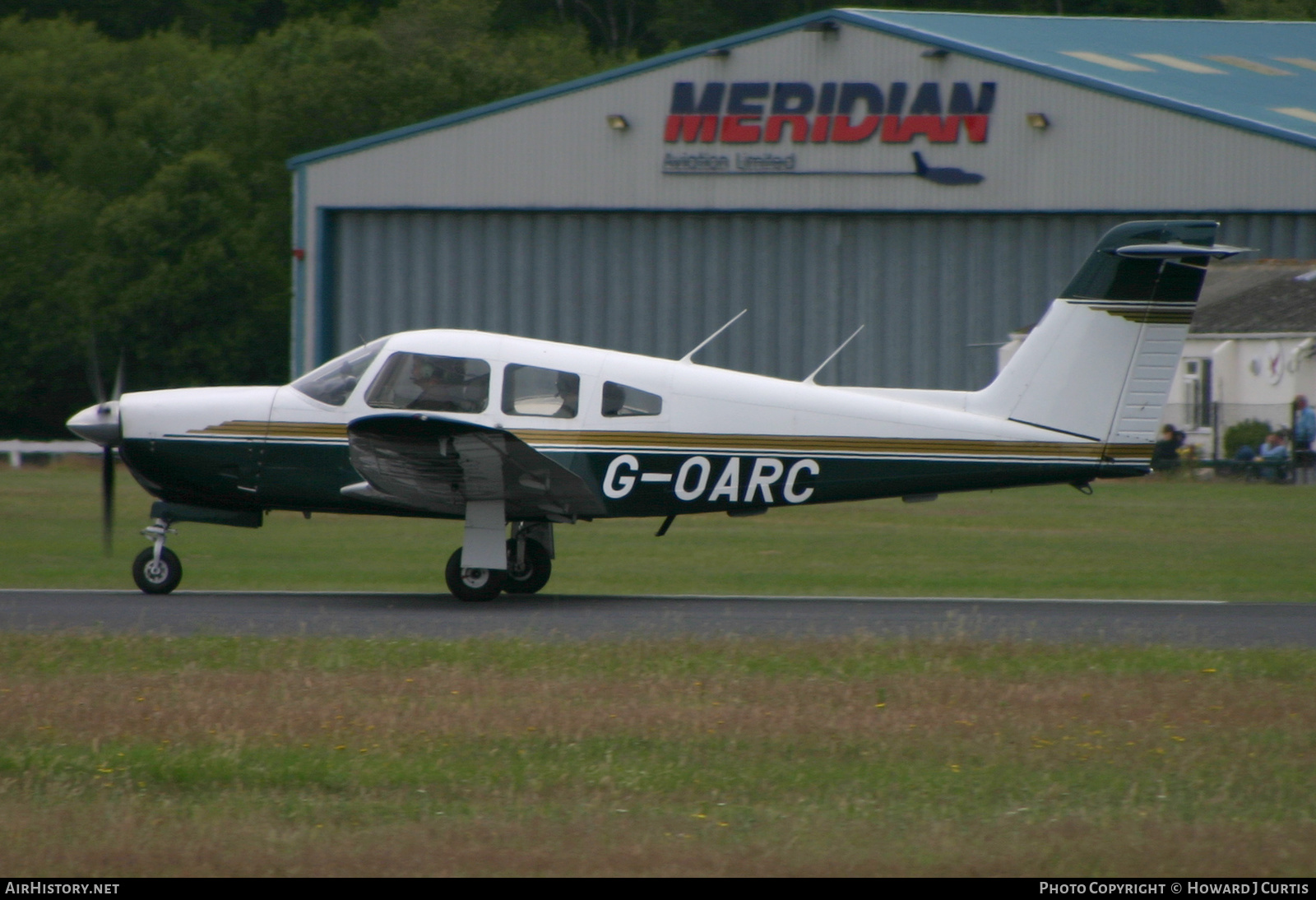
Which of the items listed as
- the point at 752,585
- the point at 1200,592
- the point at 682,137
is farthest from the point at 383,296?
the point at 1200,592

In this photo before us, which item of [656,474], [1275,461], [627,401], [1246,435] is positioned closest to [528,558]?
[656,474]

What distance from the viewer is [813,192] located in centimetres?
3023

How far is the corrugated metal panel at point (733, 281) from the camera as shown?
30016mm

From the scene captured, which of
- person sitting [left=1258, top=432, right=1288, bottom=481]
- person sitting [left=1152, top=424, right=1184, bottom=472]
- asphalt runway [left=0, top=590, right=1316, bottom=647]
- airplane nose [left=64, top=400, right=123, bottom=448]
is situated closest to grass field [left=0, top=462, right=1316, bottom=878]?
asphalt runway [left=0, top=590, right=1316, bottom=647]

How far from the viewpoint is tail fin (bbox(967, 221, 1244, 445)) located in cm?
1154

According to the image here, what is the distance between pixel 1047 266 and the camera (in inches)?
1162

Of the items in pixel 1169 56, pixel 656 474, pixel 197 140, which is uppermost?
pixel 1169 56

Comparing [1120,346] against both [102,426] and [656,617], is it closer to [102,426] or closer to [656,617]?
[656,617]

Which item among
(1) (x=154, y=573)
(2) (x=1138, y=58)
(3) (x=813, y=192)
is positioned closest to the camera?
(1) (x=154, y=573)

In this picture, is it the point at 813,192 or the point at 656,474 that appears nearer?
the point at 656,474

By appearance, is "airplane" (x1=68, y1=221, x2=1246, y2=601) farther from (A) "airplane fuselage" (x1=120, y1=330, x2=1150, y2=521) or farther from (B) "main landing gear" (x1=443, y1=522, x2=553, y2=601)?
(B) "main landing gear" (x1=443, y1=522, x2=553, y2=601)

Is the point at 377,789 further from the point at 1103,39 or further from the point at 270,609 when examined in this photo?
the point at 1103,39

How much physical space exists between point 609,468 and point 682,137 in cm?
2009

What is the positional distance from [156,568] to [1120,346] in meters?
7.81
